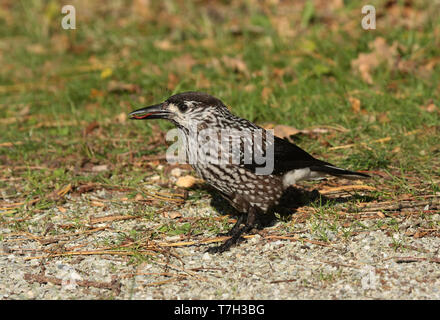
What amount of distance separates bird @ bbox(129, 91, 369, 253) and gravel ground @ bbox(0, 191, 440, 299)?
0.25 meters

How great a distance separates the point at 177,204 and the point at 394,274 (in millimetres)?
1946

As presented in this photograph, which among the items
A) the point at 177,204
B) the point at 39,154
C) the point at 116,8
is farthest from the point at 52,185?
the point at 116,8

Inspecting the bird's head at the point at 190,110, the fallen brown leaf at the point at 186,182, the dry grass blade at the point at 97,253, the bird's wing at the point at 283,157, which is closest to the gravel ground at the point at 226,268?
the dry grass blade at the point at 97,253

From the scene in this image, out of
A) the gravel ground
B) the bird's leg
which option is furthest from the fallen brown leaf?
the bird's leg

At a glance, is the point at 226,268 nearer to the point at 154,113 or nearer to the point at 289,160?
the point at 289,160

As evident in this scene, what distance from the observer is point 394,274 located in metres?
3.60

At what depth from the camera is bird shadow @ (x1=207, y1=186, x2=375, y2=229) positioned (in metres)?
4.60

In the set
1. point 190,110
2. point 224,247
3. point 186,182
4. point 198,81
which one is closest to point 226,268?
point 224,247

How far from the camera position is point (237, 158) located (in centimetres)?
426

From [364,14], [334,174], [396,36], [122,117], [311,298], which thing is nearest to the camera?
[311,298]

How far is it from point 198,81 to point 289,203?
2.51 m

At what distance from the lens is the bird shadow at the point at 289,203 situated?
4596 mm

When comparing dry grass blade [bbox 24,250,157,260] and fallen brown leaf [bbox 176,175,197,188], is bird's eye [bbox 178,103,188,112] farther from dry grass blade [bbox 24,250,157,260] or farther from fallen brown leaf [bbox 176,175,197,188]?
dry grass blade [bbox 24,250,157,260]
